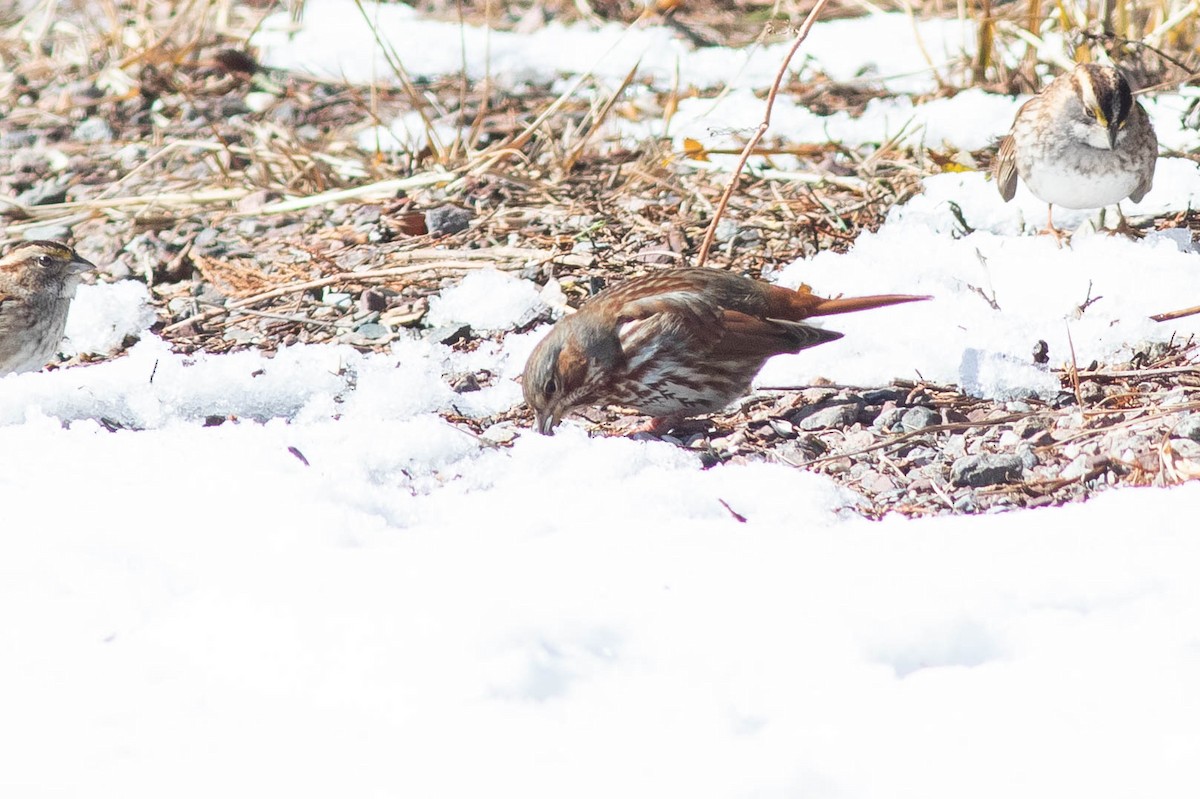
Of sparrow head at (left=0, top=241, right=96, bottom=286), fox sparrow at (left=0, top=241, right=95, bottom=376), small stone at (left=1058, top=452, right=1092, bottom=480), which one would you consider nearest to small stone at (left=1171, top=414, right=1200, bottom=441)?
small stone at (left=1058, top=452, right=1092, bottom=480)

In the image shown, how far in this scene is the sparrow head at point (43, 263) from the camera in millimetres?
5305

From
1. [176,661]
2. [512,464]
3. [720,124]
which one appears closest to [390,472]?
[512,464]

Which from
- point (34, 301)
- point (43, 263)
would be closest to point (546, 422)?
point (34, 301)

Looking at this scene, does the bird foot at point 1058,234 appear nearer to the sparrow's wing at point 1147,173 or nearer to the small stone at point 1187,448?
the sparrow's wing at point 1147,173

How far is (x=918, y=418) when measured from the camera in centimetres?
420

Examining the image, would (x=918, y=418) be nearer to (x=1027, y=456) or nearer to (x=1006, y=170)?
(x=1027, y=456)

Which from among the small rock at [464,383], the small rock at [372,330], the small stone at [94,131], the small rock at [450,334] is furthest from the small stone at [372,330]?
the small stone at [94,131]

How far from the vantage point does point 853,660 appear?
2699mm

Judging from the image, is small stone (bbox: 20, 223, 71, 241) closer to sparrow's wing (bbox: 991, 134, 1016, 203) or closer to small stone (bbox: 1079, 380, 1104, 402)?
sparrow's wing (bbox: 991, 134, 1016, 203)

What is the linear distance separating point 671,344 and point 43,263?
269 centimetres

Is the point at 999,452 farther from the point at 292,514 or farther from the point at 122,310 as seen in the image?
the point at 122,310

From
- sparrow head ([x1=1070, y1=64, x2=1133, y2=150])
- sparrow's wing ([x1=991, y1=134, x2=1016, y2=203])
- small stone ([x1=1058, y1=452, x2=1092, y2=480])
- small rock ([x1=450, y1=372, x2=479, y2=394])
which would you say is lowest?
small rock ([x1=450, y1=372, x2=479, y2=394])

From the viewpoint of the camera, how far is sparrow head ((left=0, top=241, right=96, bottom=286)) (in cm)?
530

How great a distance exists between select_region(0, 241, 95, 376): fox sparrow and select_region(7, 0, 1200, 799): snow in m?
0.76
